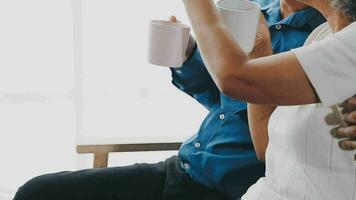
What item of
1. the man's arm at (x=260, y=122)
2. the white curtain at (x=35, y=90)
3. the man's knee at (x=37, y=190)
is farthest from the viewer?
the white curtain at (x=35, y=90)

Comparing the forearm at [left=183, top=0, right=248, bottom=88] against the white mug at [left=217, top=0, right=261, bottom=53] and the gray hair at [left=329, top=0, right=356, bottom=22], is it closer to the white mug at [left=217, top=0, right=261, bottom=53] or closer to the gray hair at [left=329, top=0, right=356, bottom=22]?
the white mug at [left=217, top=0, right=261, bottom=53]

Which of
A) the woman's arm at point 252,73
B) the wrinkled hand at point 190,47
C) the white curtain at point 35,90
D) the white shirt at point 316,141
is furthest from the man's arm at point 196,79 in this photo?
the white curtain at point 35,90

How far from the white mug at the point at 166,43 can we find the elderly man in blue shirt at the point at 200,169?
0.23 meters

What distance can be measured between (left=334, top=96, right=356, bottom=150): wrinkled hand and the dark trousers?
0.48m

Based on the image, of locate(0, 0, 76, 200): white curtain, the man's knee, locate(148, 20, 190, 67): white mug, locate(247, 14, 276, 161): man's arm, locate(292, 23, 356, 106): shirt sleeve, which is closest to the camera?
locate(292, 23, 356, 106): shirt sleeve

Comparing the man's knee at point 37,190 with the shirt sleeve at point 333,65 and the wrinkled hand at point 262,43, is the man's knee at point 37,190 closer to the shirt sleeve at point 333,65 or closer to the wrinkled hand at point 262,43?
the wrinkled hand at point 262,43

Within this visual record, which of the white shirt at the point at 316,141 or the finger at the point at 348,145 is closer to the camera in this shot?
the white shirt at the point at 316,141

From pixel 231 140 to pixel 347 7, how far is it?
1.75ft

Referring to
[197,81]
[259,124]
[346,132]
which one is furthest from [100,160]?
[346,132]

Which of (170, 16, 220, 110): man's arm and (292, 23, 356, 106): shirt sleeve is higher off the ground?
(292, 23, 356, 106): shirt sleeve

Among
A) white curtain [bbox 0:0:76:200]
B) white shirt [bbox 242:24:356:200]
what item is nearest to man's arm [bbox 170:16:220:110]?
white shirt [bbox 242:24:356:200]

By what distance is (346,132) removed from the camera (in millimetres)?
750

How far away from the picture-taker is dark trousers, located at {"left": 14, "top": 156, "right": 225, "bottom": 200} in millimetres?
1149

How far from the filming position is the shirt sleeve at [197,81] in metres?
1.21
